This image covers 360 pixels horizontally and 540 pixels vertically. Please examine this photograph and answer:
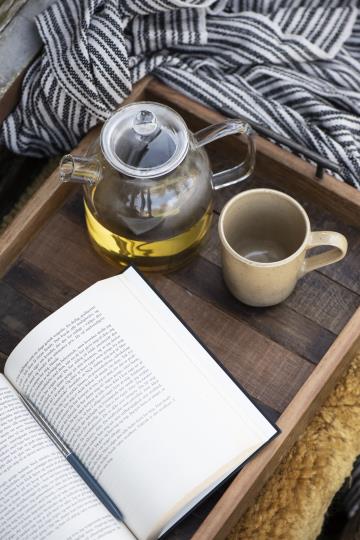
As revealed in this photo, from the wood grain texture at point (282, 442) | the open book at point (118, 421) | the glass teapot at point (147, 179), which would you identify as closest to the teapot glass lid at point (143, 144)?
the glass teapot at point (147, 179)

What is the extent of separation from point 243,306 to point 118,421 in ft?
0.56

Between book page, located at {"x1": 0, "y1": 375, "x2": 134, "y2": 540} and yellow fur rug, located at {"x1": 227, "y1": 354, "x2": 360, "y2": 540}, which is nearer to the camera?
book page, located at {"x1": 0, "y1": 375, "x2": 134, "y2": 540}

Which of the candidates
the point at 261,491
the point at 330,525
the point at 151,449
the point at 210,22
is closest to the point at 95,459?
the point at 151,449

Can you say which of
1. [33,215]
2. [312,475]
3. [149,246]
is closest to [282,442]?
[312,475]

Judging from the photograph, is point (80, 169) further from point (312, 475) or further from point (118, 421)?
point (312, 475)

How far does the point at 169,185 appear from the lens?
0.63 meters

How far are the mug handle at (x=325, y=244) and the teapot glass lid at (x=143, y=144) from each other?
13 cm

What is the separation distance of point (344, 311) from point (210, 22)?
0.35m

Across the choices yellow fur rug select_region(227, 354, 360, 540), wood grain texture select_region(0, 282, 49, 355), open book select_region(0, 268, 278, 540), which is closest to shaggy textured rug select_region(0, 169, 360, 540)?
yellow fur rug select_region(227, 354, 360, 540)

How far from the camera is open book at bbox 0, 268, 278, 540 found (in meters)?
0.58

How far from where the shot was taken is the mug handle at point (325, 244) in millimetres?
631

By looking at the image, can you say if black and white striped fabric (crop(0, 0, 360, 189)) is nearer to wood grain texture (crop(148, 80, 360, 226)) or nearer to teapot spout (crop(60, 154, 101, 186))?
wood grain texture (crop(148, 80, 360, 226))

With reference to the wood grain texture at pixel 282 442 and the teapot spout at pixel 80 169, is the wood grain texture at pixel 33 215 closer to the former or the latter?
the teapot spout at pixel 80 169

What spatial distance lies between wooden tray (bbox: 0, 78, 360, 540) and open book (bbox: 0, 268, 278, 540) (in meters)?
0.05
